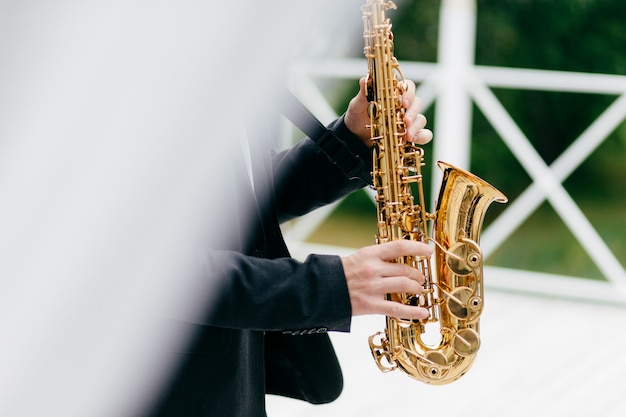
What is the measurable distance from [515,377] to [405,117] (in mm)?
2035

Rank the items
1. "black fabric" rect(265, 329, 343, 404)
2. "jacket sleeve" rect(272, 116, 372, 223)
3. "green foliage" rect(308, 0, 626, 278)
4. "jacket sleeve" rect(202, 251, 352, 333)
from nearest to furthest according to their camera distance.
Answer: "jacket sleeve" rect(202, 251, 352, 333) < "black fabric" rect(265, 329, 343, 404) < "jacket sleeve" rect(272, 116, 372, 223) < "green foliage" rect(308, 0, 626, 278)

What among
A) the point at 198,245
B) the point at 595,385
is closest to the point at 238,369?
the point at 198,245

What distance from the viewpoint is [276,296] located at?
127 centimetres

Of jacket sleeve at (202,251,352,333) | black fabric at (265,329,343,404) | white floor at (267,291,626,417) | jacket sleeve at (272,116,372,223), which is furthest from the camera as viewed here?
A: white floor at (267,291,626,417)

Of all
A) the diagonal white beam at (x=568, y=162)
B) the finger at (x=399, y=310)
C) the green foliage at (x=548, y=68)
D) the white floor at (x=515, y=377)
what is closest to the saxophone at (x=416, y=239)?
the finger at (x=399, y=310)

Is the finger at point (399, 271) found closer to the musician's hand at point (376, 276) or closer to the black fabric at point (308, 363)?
the musician's hand at point (376, 276)

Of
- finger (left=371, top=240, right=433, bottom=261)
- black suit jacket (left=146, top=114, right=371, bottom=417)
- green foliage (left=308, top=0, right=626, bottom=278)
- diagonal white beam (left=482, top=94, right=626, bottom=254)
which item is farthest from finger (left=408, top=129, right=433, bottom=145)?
green foliage (left=308, top=0, right=626, bottom=278)

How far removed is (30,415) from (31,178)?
376 millimetres

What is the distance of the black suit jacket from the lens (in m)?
1.27

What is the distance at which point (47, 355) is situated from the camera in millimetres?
1281

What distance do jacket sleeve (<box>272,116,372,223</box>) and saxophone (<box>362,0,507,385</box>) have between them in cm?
9

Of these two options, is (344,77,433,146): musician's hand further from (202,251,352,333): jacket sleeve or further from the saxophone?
(202,251,352,333): jacket sleeve

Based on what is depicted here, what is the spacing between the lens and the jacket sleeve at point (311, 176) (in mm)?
1625

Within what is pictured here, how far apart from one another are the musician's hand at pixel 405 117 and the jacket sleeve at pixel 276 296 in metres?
0.37
